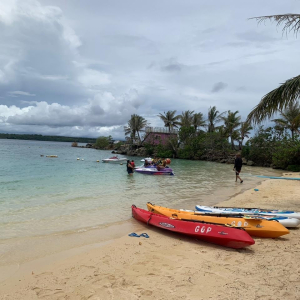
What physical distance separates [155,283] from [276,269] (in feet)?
6.53

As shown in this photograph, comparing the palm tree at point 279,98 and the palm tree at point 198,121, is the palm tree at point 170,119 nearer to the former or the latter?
the palm tree at point 198,121

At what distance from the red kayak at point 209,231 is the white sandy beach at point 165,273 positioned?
0.15 metres

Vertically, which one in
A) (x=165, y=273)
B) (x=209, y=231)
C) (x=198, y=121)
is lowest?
(x=165, y=273)

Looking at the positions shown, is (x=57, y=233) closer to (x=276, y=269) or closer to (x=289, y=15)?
(x=276, y=269)

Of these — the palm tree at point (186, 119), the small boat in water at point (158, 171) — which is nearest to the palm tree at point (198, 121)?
the palm tree at point (186, 119)

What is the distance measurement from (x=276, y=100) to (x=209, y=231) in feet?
15.2

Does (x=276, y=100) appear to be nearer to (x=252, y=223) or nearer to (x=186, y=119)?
(x=252, y=223)

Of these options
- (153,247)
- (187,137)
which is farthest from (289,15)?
(187,137)

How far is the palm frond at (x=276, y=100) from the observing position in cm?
750

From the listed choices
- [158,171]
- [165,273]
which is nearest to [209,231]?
[165,273]

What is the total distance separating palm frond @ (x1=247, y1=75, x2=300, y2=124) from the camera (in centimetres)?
750

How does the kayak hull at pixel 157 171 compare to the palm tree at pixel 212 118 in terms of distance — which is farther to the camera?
the palm tree at pixel 212 118

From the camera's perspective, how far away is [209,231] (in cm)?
576

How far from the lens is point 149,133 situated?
59594 mm
